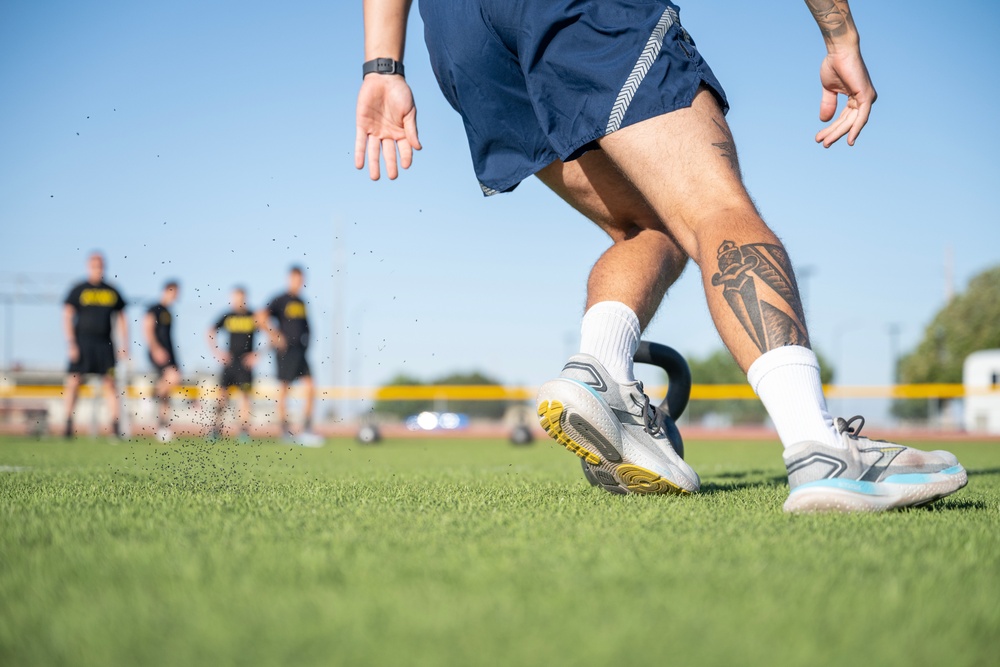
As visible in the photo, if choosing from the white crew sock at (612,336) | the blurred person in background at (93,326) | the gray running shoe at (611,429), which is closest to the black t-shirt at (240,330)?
the blurred person in background at (93,326)

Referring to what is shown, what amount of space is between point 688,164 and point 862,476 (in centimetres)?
87

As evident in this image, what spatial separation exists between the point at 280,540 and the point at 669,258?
1.82 metres

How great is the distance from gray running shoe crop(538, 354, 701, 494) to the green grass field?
365 millimetres

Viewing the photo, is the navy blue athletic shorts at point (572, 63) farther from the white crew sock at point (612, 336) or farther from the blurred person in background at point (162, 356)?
the blurred person in background at point (162, 356)

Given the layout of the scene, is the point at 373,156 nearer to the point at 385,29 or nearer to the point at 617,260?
the point at 385,29

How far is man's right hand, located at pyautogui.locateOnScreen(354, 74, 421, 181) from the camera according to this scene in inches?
109

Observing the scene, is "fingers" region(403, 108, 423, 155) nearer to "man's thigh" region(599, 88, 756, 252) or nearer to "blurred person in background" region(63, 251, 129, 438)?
"man's thigh" region(599, 88, 756, 252)

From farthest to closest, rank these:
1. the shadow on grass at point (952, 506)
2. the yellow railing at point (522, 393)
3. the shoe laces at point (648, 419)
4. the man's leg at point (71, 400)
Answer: the yellow railing at point (522, 393) < the man's leg at point (71, 400) < the shoe laces at point (648, 419) < the shadow on grass at point (952, 506)

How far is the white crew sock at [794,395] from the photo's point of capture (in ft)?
6.94

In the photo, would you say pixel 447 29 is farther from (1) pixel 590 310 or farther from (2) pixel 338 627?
(2) pixel 338 627

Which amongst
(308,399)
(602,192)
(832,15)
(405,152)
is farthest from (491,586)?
(308,399)

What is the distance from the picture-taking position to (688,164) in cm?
233

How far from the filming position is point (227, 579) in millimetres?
1270

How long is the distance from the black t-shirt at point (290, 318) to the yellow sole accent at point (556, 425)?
9238mm
